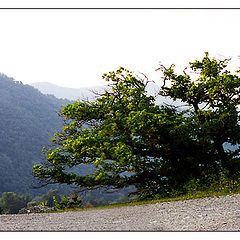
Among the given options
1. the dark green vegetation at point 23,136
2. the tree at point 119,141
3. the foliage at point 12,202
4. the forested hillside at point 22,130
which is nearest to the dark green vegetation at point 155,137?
the tree at point 119,141

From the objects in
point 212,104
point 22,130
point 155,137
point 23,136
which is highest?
Answer: point 22,130

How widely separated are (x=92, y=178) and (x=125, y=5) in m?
5.64

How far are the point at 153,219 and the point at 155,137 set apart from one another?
458cm

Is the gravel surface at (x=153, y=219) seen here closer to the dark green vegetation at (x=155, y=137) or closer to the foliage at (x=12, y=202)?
the dark green vegetation at (x=155, y=137)

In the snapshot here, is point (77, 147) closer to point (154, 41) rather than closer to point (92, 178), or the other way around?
point (92, 178)

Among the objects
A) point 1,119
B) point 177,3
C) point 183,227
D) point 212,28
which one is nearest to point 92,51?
point 177,3

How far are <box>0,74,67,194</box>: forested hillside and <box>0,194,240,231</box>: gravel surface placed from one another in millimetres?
24152

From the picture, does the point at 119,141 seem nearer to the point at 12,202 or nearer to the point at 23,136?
the point at 12,202

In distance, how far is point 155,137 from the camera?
1115 cm

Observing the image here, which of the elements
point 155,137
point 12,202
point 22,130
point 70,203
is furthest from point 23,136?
point 155,137

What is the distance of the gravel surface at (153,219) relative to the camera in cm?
619

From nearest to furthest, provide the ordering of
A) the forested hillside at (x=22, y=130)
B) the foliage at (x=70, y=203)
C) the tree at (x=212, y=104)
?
the foliage at (x=70, y=203), the tree at (x=212, y=104), the forested hillside at (x=22, y=130)

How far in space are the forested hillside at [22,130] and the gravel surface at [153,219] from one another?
2415 cm

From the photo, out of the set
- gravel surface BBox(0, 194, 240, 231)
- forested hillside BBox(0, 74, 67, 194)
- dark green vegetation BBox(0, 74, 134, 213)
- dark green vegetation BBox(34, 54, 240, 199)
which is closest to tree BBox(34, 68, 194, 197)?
dark green vegetation BBox(34, 54, 240, 199)
